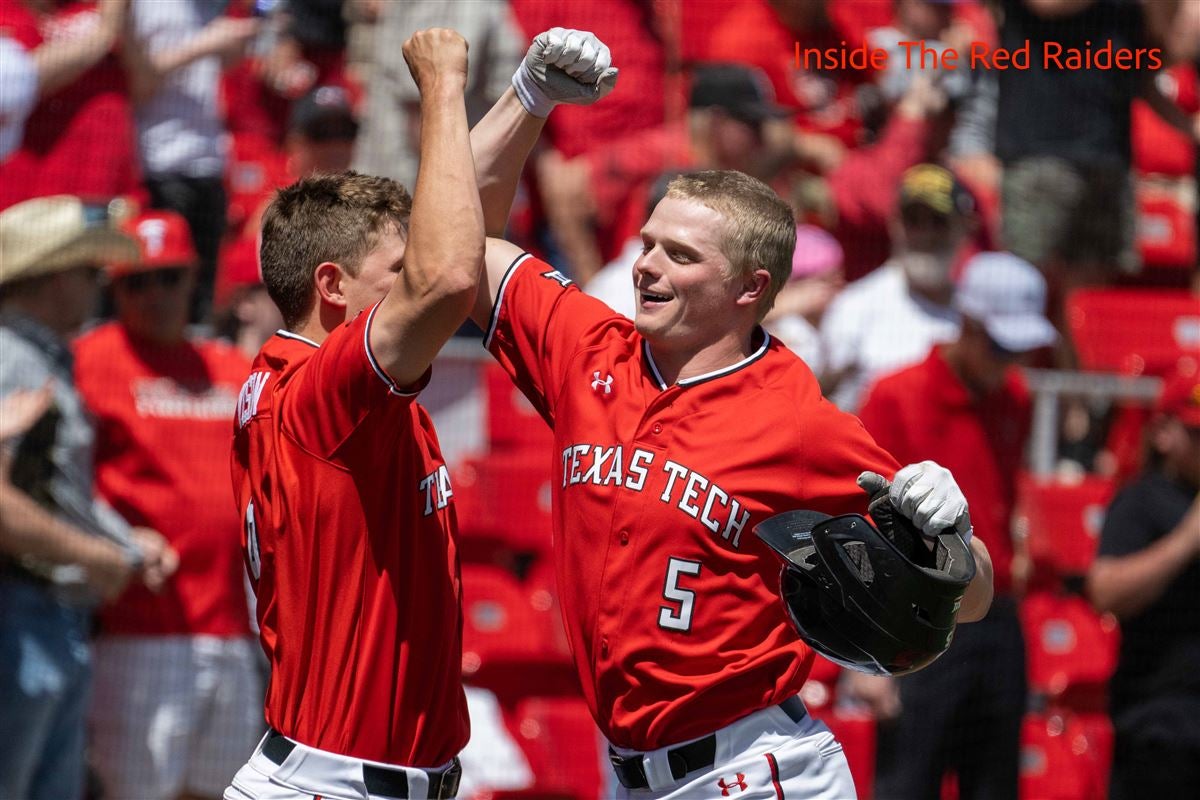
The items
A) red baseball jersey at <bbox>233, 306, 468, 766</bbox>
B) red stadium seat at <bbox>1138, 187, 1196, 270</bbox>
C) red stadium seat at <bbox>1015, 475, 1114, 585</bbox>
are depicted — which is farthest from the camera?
red stadium seat at <bbox>1138, 187, 1196, 270</bbox>

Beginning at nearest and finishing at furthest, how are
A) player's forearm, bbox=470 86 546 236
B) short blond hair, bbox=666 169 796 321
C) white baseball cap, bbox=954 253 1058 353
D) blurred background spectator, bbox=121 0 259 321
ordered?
short blond hair, bbox=666 169 796 321, player's forearm, bbox=470 86 546 236, white baseball cap, bbox=954 253 1058 353, blurred background spectator, bbox=121 0 259 321

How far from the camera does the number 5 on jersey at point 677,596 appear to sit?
9.28 ft

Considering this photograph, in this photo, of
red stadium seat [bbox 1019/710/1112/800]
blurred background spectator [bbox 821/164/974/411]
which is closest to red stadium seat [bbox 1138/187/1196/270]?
blurred background spectator [bbox 821/164/974/411]

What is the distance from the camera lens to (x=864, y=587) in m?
2.60

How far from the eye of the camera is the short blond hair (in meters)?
2.95

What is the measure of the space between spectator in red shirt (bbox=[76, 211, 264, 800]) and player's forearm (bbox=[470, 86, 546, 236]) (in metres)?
2.34

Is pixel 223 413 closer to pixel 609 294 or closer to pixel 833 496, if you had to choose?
pixel 609 294

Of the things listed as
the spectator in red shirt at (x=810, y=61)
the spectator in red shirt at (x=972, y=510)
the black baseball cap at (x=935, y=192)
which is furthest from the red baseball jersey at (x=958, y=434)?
the spectator in red shirt at (x=810, y=61)

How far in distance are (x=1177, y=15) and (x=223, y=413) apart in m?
4.41

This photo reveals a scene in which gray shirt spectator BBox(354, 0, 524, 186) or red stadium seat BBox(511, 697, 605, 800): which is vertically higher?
gray shirt spectator BBox(354, 0, 524, 186)

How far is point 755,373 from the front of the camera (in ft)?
9.69

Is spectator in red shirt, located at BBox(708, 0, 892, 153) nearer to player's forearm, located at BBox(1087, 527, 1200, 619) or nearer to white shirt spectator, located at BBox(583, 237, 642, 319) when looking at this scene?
white shirt spectator, located at BBox(583, 237, 642, 319)

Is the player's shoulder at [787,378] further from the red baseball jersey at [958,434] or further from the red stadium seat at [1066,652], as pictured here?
the red stadium seat at [1066,652]

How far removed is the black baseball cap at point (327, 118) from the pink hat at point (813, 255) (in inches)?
70.0
